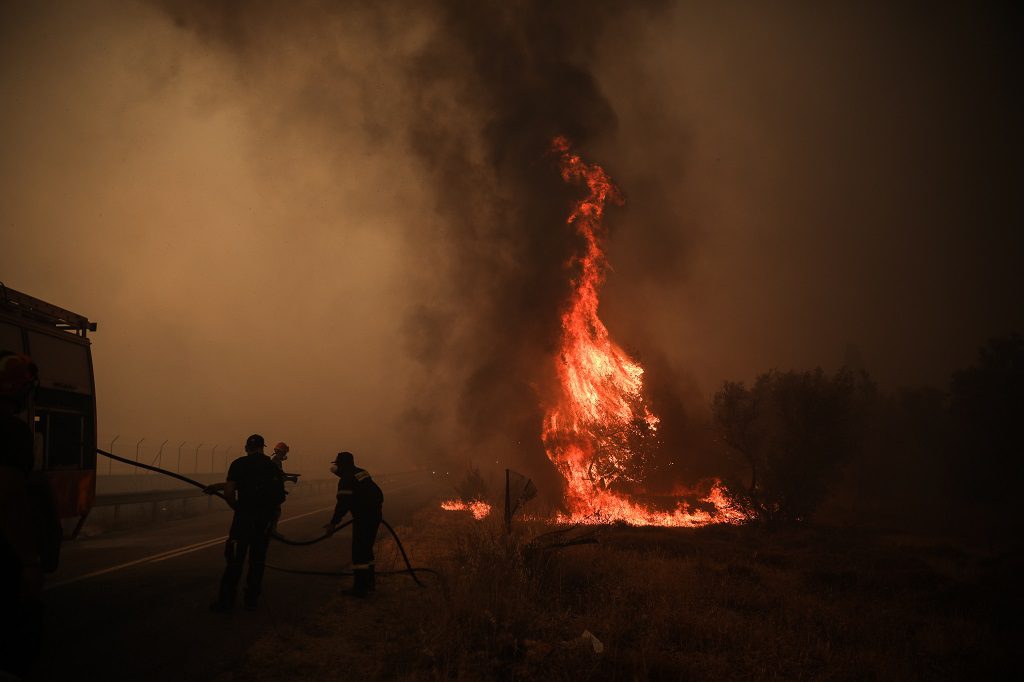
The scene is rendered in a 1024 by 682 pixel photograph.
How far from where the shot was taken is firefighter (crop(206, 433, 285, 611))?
287 inches

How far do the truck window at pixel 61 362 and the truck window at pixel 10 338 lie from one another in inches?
8.9

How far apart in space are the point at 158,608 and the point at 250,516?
5.35 ft

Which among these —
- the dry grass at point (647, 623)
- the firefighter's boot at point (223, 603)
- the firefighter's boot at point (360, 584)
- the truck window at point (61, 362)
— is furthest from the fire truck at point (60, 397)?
the dry grass at point (647, 623)

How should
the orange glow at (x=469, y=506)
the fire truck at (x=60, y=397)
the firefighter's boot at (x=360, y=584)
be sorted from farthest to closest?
the orange glow at (x=469, y=506) < the firefighter's boot at (x=360, y=584) < the fire truck at (x=60, y=397)

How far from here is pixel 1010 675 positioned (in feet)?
22.7

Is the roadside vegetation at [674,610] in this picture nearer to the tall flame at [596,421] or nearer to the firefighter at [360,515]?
the firefighter at [360,515]

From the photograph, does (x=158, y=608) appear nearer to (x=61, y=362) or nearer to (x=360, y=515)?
(x=360, y=515)

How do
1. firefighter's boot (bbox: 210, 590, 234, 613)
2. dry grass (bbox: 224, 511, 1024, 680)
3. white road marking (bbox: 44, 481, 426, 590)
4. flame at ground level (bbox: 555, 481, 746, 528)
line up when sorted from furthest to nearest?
flame at ground level (bbox: 555, 481, 746, 528), white road marking (bbox: 44, 481, 426, 590), firefighter's boot (bbox: 210, 590, 234, 613), dry grass (bbox: 224, 511, 1024, 680)

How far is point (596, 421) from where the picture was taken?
25.0m

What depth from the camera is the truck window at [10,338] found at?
7352mm

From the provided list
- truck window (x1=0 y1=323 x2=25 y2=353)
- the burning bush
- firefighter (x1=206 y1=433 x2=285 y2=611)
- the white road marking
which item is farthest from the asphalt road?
the burning bush

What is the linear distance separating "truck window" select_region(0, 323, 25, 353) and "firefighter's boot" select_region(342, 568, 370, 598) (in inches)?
243

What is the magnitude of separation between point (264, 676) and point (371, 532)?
3.58 meters

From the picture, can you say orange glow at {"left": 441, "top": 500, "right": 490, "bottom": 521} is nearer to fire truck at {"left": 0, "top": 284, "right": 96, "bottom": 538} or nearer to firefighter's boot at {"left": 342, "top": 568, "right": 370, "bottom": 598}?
firefighter's boot at {"left": 342, "top": 568, "right": 370, "bottom": 598}
